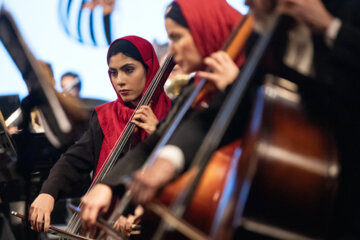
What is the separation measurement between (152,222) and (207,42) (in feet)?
1.78

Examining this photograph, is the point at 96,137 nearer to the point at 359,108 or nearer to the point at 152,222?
the point at 152,222

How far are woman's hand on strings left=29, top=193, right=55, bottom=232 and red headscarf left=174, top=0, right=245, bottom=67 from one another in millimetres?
904

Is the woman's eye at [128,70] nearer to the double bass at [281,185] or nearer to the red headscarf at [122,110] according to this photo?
the red headscarf at [122,110]

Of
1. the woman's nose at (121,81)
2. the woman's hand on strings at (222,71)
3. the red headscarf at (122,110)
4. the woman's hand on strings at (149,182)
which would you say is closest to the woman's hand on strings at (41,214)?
the red headscarf at (122,110)

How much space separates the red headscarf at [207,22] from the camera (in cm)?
128

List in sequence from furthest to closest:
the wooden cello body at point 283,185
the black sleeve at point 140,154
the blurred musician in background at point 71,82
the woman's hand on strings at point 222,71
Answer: the blurred musician in background at point 71,82
the black sleeve at point 140,154
the woman's hand on strings at point 222,71
the wooden cello body at point 283,185

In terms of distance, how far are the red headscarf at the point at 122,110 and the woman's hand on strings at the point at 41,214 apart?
245 mm

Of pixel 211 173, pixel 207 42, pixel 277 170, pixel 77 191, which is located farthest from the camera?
pixel 77 191

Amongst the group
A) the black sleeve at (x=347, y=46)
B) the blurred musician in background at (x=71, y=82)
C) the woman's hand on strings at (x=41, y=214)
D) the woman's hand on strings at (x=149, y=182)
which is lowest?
the blurred musician in background at (x=71, y=82)

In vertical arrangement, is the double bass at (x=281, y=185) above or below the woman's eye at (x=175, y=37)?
below

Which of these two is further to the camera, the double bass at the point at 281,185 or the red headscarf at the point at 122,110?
the red headscarf at the point at 122,110

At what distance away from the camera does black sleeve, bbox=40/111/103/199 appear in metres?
1.92

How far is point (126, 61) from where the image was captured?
1.96 meters

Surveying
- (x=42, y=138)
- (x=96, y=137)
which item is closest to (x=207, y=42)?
(x=96, y=137)
